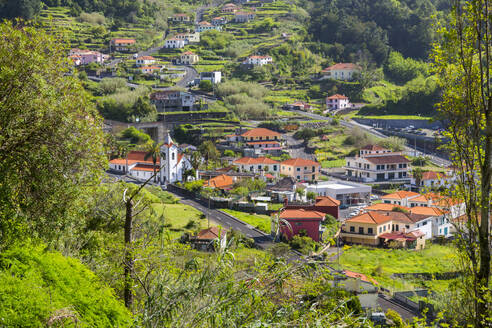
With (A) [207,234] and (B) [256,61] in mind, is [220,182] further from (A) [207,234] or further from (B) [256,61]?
(B) [256,61]

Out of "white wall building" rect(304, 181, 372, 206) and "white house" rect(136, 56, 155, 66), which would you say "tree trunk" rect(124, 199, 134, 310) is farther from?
"white house" rect(136, 56, 155, 66)

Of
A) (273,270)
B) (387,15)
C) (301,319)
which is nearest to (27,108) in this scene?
(273,270)

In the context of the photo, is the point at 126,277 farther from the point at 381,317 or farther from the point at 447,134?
the point at 381,317

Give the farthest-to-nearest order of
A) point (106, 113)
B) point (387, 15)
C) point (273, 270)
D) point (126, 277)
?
point (387, 15)
point (106, 113)
point (126, 277)
point (273, 270)

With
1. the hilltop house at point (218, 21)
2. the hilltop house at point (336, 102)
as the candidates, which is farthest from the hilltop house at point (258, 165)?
the hilltop house at point (218, 21)

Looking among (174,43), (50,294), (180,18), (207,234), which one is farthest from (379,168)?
(180,18)

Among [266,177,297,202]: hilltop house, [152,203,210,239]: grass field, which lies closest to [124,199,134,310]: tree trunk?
[152,203,210,239]: grass field
